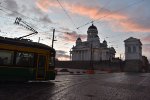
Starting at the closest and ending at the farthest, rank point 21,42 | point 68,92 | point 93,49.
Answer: point 68,92, point 21,42, point 93,49

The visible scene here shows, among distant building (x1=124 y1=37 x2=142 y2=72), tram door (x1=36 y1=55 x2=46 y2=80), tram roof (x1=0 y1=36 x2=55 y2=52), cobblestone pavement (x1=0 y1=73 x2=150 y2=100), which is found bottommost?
cobblestone pavement (x1=0 y1=73 x2=150 y2=100)

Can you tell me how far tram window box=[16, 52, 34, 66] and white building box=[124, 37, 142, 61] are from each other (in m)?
93.7

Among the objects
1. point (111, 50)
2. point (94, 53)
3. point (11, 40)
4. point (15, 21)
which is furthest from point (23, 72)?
point (111, 50)

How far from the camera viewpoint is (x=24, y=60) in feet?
58.2

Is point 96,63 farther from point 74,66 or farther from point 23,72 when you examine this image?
point 23,72

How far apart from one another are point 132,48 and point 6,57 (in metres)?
96.6

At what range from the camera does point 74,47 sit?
146 m

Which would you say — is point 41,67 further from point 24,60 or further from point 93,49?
point 93,49

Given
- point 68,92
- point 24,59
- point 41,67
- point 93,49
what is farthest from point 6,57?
point 93,49

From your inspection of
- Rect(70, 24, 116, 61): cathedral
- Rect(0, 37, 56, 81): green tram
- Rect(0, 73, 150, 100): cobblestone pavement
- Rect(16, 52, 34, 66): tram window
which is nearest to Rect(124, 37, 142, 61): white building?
Rect(70, 24, 116, 61): cathedral

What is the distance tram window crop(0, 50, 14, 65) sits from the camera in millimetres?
16344

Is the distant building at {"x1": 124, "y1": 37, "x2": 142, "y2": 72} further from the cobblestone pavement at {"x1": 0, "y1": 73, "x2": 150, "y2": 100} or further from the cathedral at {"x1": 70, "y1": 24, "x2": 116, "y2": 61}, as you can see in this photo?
the cobblestone pavement at {"x1": 0, "y1": 73, "x2": 150, "y2": 100}

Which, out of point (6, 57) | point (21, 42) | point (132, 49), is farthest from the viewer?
point (132, 49)

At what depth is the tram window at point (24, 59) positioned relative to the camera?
1730 centimetres
